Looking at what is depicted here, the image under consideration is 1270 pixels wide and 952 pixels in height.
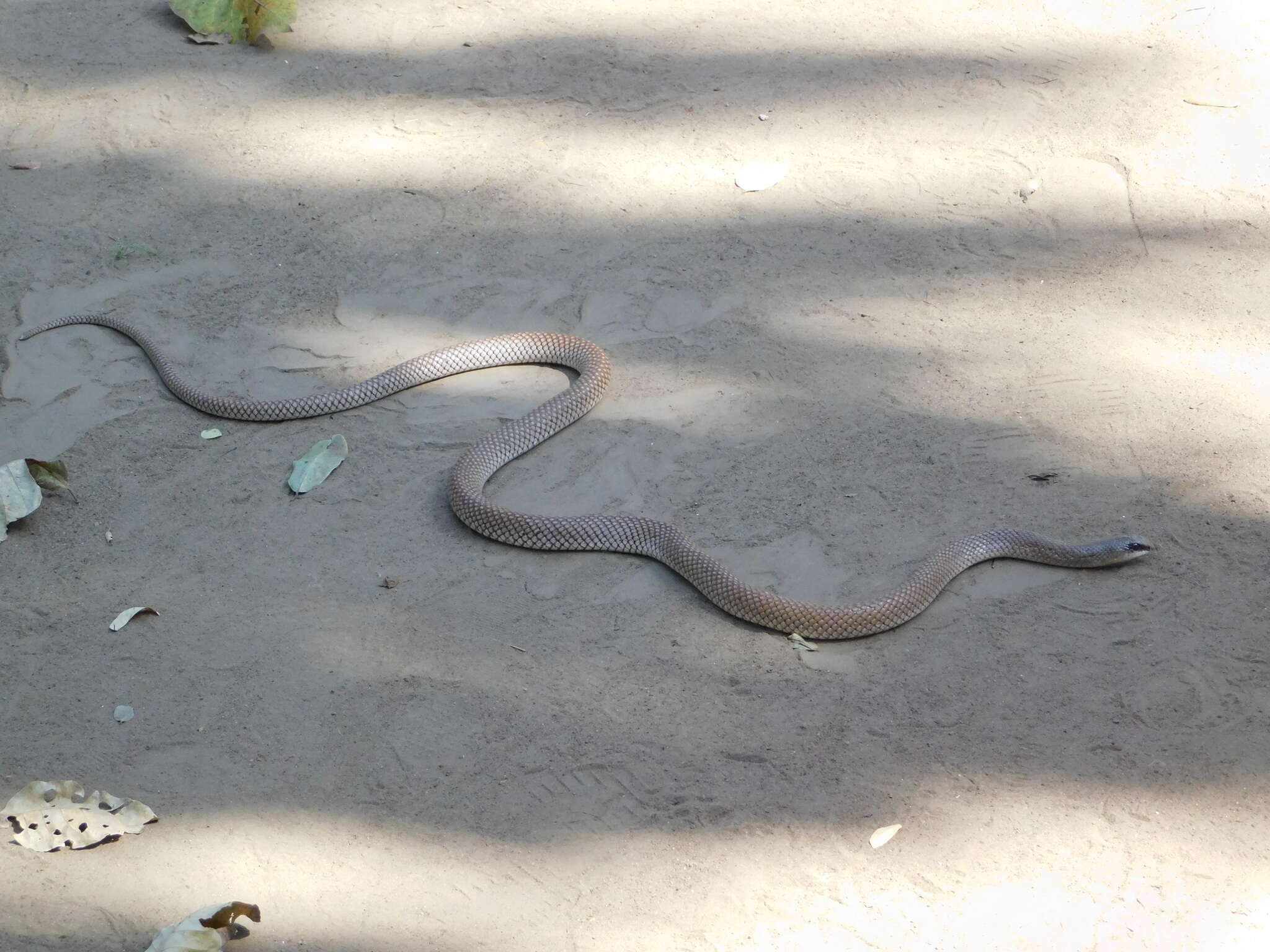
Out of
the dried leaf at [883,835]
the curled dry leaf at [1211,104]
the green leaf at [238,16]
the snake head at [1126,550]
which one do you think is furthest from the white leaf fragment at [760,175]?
the dried leaf at [883,835]

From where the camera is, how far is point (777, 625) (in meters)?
5.83

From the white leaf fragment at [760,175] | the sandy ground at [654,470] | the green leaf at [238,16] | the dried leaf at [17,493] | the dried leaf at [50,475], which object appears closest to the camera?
the sandy ground at [654,470]

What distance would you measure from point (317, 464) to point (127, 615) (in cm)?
144

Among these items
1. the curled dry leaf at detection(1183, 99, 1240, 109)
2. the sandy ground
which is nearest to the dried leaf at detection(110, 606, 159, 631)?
the sandy ground

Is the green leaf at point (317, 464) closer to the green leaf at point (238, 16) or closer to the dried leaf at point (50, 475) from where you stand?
the dried leaf at point (50, 475)

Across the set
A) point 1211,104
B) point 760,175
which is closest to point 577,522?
point 760,175

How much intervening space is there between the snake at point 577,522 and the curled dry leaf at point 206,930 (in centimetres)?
253

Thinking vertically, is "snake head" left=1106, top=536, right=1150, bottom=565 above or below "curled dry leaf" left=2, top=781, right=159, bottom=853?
above

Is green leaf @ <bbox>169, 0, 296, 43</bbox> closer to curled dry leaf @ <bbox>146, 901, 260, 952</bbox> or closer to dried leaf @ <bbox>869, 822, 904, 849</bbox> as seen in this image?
curled dry leaf @ <bbox>146, 901, 260, 952</bbox>

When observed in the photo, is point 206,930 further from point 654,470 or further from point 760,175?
point 760,175

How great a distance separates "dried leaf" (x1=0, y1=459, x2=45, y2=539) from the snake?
1113mm

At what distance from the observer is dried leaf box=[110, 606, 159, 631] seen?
19.4 ft

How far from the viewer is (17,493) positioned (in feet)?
21.6

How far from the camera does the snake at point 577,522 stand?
5.84 metres
